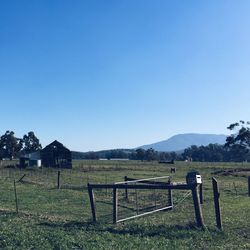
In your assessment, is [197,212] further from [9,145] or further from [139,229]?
[9,145]

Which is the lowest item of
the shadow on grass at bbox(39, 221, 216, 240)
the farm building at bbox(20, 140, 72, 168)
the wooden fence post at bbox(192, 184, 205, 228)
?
the shadow on grass at bbox(39, 221, 216, 240)

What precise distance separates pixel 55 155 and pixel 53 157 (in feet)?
1.73

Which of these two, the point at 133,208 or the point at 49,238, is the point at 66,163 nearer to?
the point at 133,208

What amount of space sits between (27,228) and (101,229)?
7.36 feet

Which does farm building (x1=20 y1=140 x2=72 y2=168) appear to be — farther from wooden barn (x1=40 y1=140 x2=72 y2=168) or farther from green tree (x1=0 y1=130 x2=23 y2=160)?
green tree (x1=0 y1=130 x2=23 y2=160)

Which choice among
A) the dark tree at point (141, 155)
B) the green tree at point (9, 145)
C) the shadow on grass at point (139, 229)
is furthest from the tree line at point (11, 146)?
the shadow on grass at point (139, 229)

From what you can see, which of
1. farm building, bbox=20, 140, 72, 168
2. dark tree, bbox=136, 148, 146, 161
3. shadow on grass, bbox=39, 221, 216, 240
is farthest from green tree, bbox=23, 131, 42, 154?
shadow on grass, bbox=39, 221, 216, 240

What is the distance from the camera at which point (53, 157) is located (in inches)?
3167

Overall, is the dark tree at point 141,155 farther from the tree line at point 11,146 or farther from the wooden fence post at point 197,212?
the wooden fence post at point 197,212

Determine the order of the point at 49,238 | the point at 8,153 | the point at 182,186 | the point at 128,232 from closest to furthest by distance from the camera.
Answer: the point at 49,238 → the point at 128,232 → the point at 182,186 → the point at 8,153

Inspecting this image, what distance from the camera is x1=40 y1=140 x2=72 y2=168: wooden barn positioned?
79250 millimetres

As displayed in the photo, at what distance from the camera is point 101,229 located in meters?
13.1

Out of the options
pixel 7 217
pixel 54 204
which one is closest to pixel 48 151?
pixel 54 204

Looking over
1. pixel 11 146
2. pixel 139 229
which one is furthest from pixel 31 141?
pixel 139 229
